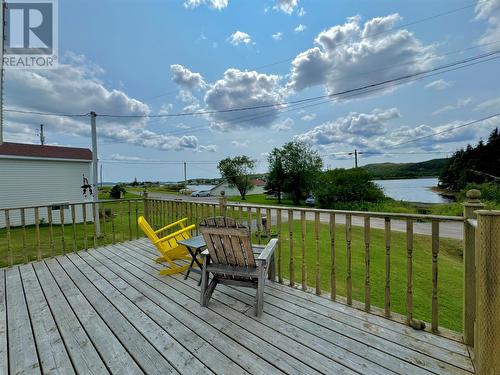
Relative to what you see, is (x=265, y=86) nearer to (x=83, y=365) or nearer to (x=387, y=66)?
(x=387, y=66)

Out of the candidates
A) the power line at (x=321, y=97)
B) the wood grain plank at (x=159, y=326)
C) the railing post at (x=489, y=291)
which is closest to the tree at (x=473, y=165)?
the power line at (x=321, y=97)

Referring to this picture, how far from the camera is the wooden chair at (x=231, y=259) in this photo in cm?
221

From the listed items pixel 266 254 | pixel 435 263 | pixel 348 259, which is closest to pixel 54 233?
pixel 266 254

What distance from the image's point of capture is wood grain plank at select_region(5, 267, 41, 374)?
1624 mm

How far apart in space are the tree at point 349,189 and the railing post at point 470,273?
60.0 ft

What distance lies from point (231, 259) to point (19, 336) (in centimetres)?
185

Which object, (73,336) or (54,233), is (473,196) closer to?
(73,336)

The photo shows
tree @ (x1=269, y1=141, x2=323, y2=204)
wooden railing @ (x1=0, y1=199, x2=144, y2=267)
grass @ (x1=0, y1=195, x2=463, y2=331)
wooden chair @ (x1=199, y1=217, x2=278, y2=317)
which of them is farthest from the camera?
tree @ (x1=269, y1=141, x2=323, y2=204)

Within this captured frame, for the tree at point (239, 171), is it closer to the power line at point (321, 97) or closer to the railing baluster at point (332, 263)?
the power line at point (321, 97)

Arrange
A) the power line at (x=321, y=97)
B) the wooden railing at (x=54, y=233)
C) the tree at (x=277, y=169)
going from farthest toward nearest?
the tree at (x=277, y=169)
the power line at (x=321, y=97)
the wooden railing at (x=54, y=233)

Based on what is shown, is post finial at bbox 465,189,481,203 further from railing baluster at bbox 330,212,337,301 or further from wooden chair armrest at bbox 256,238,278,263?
wooden chair armrest at bbox 256,238,278,263

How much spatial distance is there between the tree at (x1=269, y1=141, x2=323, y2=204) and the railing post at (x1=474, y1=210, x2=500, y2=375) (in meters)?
25.0

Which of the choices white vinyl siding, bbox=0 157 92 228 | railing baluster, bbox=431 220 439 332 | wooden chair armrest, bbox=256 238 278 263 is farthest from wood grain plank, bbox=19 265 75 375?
white vinyl siding, bbox=0 157 92 228

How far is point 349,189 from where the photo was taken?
19031 millimetres
